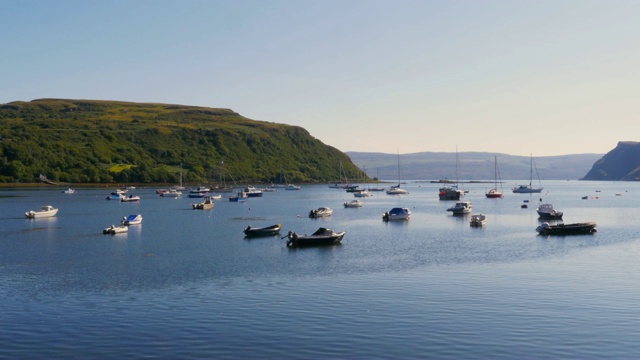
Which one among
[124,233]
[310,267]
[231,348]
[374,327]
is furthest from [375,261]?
[124,233]

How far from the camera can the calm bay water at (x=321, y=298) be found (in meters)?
28.0

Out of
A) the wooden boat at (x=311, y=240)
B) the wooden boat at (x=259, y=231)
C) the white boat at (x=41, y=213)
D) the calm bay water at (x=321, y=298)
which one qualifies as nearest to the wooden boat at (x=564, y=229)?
the calm bay water at (x=321, y=298)

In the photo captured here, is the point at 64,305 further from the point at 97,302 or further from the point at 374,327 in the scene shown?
the point at 374,327

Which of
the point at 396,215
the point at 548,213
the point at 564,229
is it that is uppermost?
the point at 548,213

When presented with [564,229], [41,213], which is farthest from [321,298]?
[41,213]

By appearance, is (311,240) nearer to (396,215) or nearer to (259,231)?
(259,231)

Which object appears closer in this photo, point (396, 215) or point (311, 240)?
point (311, 240)

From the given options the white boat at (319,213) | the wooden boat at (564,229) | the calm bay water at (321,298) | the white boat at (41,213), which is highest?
the white boat at (41,213)

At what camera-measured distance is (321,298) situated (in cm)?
3834

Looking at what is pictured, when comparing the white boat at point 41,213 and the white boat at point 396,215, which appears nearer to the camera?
the white boat at point 396,215

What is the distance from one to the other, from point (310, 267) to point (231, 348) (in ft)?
80.4

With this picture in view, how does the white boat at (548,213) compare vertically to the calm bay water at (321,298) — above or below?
above

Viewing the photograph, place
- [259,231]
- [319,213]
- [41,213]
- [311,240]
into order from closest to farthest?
1. [311,240]
2. [259,231]
3. [41,213]
4. [319,213]

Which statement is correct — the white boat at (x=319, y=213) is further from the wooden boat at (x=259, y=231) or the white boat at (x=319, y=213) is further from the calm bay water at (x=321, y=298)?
the calm bay water at (x=321, y=298)
